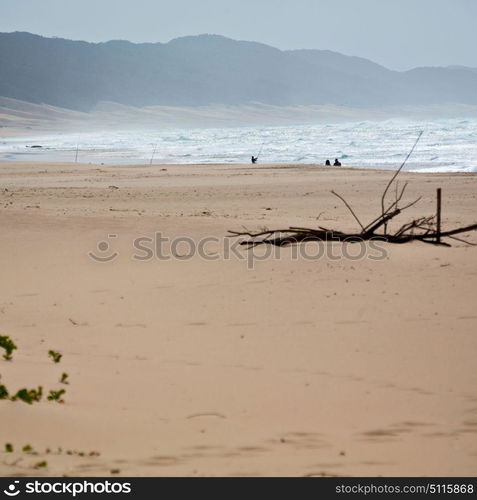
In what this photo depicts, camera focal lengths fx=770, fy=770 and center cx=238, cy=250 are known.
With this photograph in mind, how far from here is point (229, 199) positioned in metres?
16.6

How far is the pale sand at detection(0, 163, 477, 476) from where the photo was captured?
375 cm

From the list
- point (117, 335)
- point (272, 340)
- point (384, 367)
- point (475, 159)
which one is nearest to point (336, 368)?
point (384, 367)

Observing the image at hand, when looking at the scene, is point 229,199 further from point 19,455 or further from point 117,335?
point 19,455

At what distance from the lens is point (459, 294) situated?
7027mm

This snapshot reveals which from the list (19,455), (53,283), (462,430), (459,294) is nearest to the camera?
(19,455)

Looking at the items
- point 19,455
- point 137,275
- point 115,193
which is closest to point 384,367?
point 19,455

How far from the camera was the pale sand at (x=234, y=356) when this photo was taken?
375 centimetres

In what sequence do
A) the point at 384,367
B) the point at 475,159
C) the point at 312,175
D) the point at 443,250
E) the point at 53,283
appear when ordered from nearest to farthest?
the point at 384,367, the point at 53,283, the point at 443,250, the point at 312,175, the point at 475,159

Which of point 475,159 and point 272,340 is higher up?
point 475,159

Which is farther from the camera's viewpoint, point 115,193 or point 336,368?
point 115,193

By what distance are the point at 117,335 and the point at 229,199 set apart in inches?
422

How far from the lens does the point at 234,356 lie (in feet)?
18.1

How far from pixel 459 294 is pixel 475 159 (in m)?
27.5

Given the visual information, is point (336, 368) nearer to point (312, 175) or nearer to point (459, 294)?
point (459, 294)
